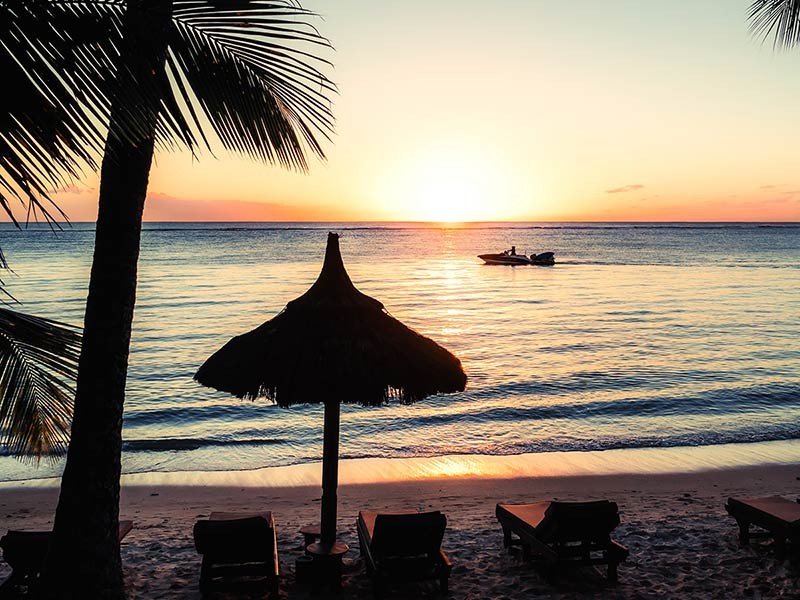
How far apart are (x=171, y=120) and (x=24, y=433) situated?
3.82 metres

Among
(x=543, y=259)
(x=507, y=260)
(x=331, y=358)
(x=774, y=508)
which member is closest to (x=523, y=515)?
(x=774, y=508)

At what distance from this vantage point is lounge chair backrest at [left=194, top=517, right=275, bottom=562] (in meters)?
5.98

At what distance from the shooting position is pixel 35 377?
483 cm

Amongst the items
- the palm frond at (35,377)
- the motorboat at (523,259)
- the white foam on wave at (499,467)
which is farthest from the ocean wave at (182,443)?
the motorboat at (523,259)

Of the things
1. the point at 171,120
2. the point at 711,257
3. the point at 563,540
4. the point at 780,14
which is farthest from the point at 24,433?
the point at 711,257

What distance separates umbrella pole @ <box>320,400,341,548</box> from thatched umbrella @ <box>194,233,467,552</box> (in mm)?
14

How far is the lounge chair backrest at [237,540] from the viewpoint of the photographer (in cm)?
598

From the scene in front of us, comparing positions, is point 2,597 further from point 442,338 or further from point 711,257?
point 711,257

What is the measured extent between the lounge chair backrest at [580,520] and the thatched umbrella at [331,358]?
59.3 inches

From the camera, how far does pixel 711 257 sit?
3221 inches

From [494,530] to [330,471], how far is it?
9.61ft

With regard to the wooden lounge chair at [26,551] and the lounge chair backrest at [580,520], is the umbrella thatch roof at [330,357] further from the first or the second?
the wooden lounge chair at [26,551]

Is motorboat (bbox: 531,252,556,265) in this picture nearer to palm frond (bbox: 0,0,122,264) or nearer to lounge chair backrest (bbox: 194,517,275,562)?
lounge chair backrest (bbox: 194,517,275,562)

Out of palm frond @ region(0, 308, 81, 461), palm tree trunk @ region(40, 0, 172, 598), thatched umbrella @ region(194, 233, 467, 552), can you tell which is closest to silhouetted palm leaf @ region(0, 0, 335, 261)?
palm tree trunk @ region(40, 0, 172, 598)
